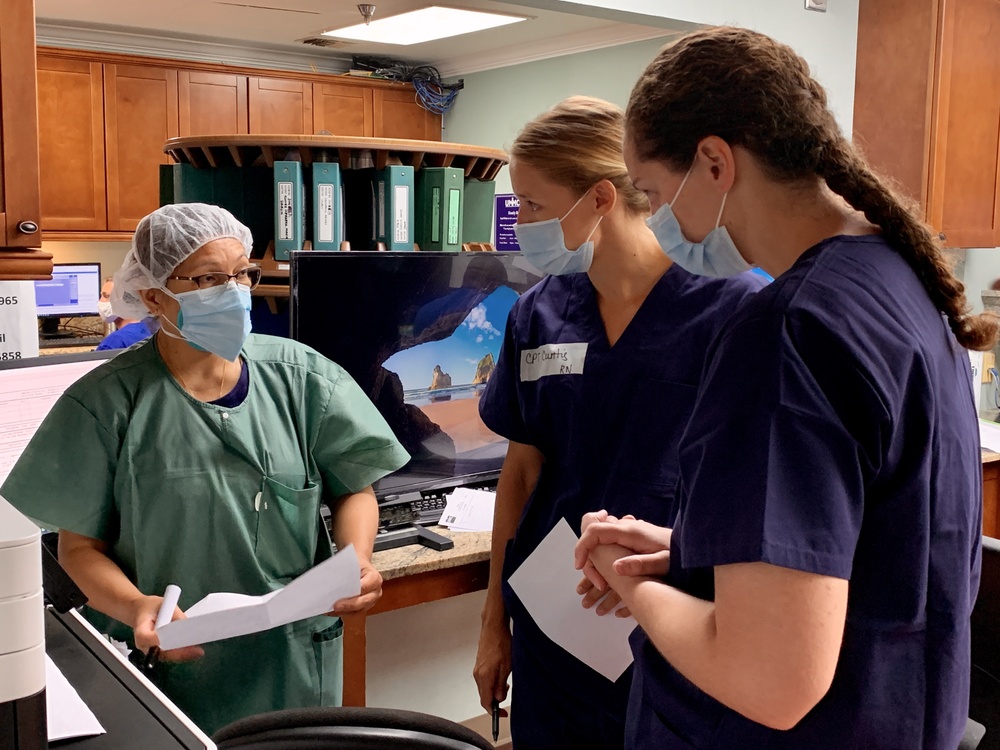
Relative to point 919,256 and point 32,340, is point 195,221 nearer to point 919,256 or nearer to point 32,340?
point 919,256

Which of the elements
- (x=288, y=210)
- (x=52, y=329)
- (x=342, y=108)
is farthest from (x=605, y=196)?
(x=342, y=108)

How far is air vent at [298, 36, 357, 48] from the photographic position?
6.26m

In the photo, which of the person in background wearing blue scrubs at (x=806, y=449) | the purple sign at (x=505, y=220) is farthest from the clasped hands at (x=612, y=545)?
the purple sign at (x=505, y=220)

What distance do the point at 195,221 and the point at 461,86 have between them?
600 centimetres

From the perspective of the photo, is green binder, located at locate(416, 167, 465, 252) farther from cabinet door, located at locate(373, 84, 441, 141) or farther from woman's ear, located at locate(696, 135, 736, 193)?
cabinet door, located at locate(373, 84, 441, 141)

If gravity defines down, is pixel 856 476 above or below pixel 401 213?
below

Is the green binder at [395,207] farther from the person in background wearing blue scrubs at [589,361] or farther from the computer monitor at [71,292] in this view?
the computer monitor at [71,292]

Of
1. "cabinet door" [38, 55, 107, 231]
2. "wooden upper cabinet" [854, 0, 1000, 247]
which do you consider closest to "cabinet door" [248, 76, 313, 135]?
"cabinet door" [38, 55, 107, 231]

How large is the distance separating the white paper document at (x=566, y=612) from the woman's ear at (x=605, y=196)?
1.58 ft

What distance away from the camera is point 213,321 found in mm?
1499

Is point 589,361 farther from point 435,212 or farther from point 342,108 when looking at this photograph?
point 342,108

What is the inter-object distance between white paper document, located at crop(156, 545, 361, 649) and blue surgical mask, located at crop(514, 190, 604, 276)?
54 centimetres

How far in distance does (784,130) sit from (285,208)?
4.98ft

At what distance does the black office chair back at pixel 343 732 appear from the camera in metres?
0.98
